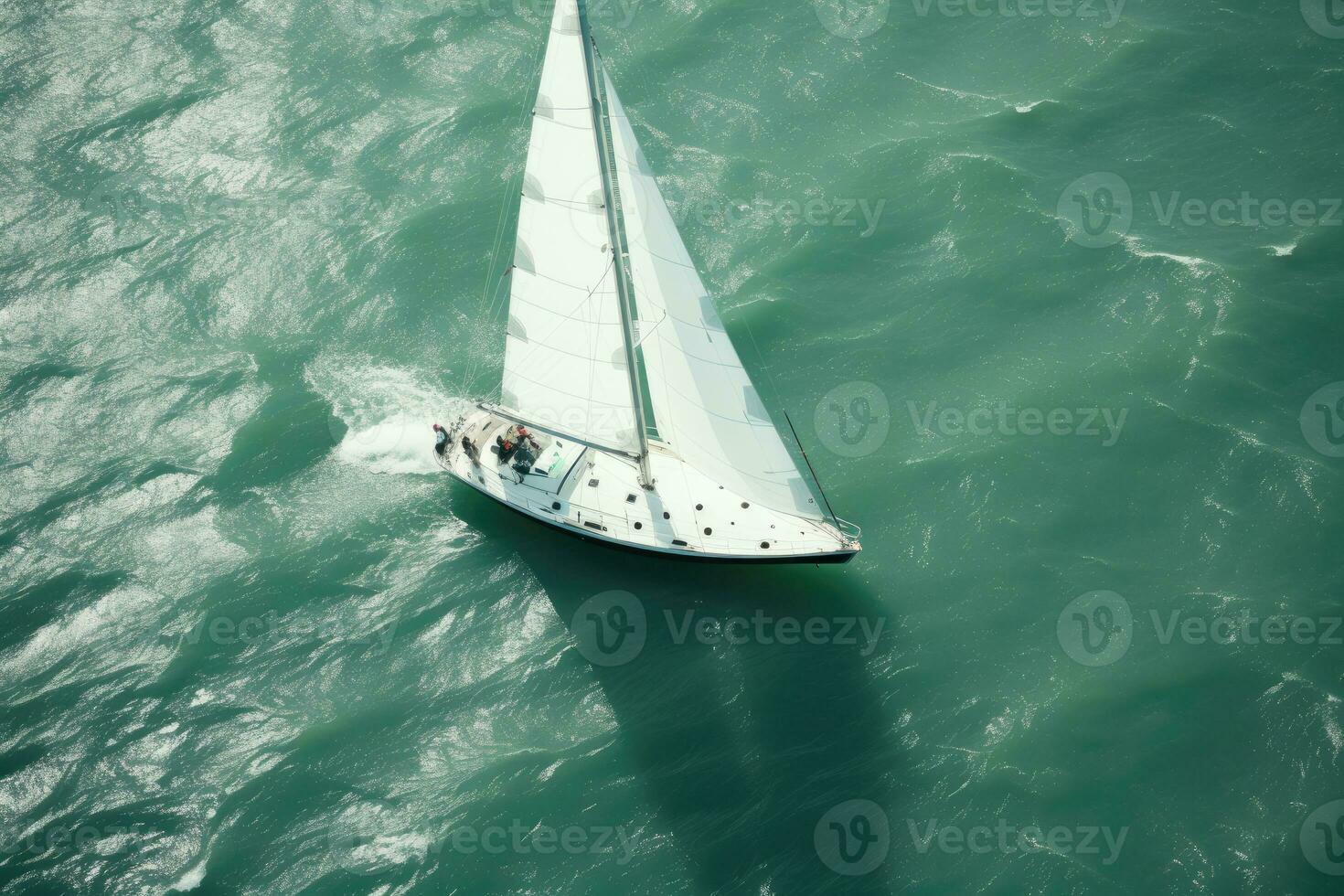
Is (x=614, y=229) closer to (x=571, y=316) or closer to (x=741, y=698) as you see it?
(x=571, y=316)

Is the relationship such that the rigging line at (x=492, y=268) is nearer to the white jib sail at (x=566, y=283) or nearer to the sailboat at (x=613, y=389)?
the sailboat at (x=613, y=389)

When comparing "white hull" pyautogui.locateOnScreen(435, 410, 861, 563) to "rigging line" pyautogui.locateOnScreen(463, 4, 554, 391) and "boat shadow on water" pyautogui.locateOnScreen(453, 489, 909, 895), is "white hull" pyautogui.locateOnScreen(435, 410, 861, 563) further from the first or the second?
"rigging line" pyautogui.locateOnScreen(463, 4, 554, 391)

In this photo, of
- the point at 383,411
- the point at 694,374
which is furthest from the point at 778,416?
the point at 383,411

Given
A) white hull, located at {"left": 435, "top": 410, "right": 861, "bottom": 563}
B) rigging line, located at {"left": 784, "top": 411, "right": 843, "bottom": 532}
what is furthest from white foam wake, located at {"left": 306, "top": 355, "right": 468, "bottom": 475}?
rigging line, located at {"left": 784, "top": 411, "right": 843, "bottom": 532}

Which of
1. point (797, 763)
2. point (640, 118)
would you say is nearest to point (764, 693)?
point (797, 763)

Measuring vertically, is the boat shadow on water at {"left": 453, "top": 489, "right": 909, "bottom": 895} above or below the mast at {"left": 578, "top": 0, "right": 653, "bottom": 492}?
below

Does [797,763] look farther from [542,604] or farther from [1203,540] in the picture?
[1203,540]
